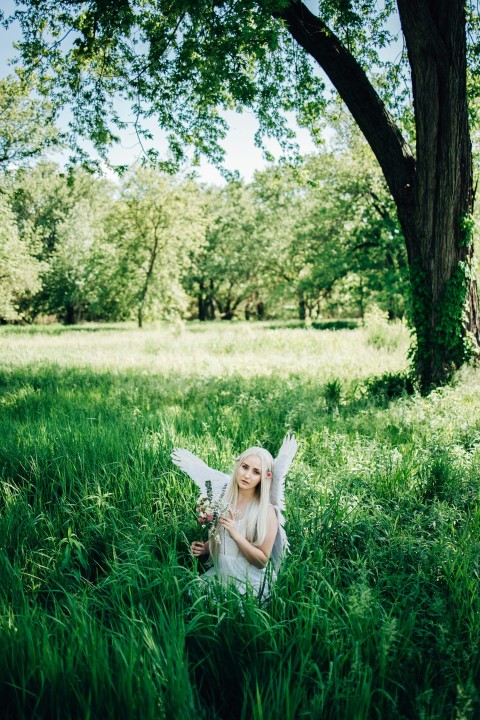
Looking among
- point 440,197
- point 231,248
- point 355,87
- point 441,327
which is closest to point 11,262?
point 355,87

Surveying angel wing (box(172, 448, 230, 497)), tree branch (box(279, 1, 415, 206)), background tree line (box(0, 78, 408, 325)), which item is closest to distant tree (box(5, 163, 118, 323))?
background tree line (box(0, 78, 408, 325))

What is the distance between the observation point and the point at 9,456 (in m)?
4.50

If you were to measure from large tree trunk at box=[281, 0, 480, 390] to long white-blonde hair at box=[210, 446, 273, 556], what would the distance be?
5.50 metres

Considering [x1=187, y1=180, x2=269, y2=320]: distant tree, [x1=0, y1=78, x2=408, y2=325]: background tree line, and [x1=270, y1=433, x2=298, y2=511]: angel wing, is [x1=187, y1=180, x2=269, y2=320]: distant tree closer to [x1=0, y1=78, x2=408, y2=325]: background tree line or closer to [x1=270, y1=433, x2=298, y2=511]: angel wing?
[x1=0, y1=78, x2=408, y2=325]: background tree line

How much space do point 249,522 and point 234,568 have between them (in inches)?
11.6

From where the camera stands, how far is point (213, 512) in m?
2.94

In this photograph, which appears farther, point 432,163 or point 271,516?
point 432,163

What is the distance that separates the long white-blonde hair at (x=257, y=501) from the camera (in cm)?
286

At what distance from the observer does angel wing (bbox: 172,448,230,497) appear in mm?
3240

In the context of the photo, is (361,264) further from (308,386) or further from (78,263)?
(78,263)

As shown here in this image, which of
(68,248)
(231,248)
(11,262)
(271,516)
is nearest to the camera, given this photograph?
(271,516)

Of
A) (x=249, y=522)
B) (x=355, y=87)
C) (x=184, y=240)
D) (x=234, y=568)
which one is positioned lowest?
(x=234, y=568)

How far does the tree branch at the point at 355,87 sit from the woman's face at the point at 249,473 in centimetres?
640

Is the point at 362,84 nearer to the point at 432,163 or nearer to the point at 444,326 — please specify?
the point at 432,163
